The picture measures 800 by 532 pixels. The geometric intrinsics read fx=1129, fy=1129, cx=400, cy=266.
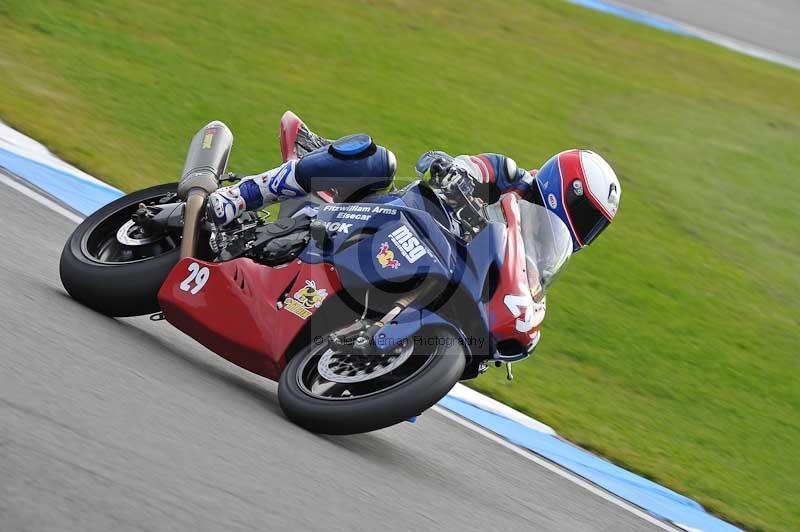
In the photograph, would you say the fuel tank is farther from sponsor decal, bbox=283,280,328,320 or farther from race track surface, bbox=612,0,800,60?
race track surface, bbox=612,0,800,60

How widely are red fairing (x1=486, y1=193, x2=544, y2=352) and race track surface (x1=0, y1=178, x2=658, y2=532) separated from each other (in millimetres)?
693

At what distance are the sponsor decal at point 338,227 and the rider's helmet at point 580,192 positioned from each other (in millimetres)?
905

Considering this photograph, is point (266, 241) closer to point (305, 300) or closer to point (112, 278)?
point (305, 300)

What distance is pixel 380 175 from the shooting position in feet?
16.8

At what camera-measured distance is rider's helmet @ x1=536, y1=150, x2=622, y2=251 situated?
16.2 ft

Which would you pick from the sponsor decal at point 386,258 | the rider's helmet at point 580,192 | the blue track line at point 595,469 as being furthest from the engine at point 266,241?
the blue track line at point 595,469

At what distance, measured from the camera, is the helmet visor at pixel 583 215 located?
195 inches

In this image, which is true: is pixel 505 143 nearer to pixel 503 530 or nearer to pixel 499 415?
pixel 499 415

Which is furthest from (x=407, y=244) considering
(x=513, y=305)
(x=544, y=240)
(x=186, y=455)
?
(x=186, y=455)

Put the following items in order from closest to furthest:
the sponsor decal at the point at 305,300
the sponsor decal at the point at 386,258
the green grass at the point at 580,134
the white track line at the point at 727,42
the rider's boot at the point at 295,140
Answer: the sponsor decal at the point at 386,258 < the sponsor decal at the point at 305,300 < the rider's boot at the point at 295,140 < the green grass at the point at 580,134 < the white track line at the point at 727,42

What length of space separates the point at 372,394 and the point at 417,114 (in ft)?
28.6

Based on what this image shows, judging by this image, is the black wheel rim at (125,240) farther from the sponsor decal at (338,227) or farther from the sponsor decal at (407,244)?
the sponsor decal at (407,244)

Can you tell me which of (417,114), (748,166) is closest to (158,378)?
(417,114)

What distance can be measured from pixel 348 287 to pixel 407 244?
32cm
